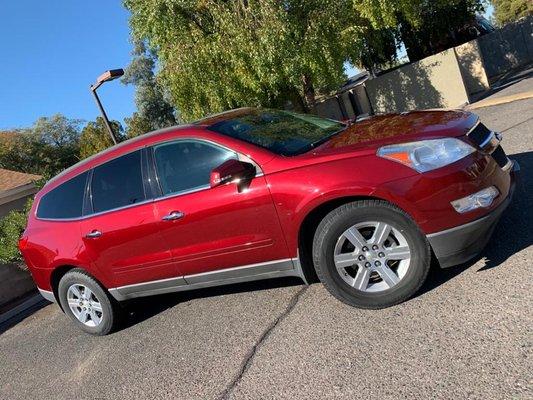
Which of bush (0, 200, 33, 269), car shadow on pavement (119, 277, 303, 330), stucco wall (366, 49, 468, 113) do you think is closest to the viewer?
car shadow on pavement (119, 277, 303, 330)

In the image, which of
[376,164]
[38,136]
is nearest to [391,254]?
[376,164]

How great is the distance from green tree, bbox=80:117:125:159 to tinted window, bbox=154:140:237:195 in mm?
21496

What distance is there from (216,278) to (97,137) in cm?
2565

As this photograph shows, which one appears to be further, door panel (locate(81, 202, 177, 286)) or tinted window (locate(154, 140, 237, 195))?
door panel (locate(81, 202, 177, 286))

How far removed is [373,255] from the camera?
3.77 meters

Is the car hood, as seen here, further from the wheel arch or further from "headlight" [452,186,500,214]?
the wheel arch

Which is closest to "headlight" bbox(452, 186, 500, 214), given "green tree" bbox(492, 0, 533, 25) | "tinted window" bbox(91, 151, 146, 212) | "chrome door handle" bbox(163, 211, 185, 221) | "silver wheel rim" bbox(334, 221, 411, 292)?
"silver wheel rim" bbox(334, 221, 411, 292)

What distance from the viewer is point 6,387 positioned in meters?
5.16

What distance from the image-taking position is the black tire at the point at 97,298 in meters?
5.27

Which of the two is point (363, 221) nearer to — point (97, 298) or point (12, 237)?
point (97, 298)

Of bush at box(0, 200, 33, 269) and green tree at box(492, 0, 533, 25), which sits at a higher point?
green tree at box(492, 0, 533, 25)

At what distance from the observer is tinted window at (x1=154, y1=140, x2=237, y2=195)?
171 inches

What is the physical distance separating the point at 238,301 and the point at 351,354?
179cm

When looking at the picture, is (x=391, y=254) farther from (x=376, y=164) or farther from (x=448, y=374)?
(x=448, y=374)
